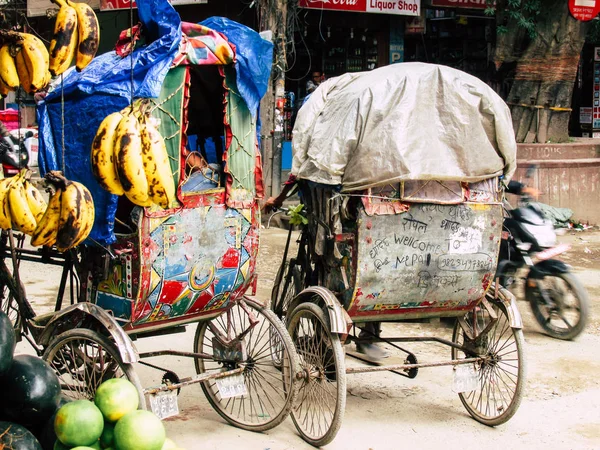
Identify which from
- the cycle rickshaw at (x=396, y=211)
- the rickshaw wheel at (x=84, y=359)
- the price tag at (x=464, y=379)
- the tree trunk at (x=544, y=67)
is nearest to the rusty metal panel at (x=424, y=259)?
the cycle rickshaw at (x=396, y=211)

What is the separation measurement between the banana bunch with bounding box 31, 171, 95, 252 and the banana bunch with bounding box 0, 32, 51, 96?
404 millimetres

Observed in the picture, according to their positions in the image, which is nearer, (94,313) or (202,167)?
(94,313)

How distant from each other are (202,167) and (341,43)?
32.9 ft

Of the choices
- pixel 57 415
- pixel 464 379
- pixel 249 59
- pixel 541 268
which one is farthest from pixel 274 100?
pixel 57 415

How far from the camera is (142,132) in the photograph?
3.17 m

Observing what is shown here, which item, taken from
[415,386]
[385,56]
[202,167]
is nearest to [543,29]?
[385,56]

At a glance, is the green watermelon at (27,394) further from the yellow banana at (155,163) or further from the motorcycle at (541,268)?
the motorcycle at (541,268)

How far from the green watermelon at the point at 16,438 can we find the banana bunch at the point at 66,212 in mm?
772

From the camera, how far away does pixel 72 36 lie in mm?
3215

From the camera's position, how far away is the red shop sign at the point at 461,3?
12.6 meters

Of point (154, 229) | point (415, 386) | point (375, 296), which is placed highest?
point (154, 229)

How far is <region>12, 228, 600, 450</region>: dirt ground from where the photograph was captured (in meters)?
4.46

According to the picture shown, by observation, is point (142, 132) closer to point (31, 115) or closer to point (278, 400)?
point (278, 400)

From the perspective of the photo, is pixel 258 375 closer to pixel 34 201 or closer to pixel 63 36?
pixel 34 201
